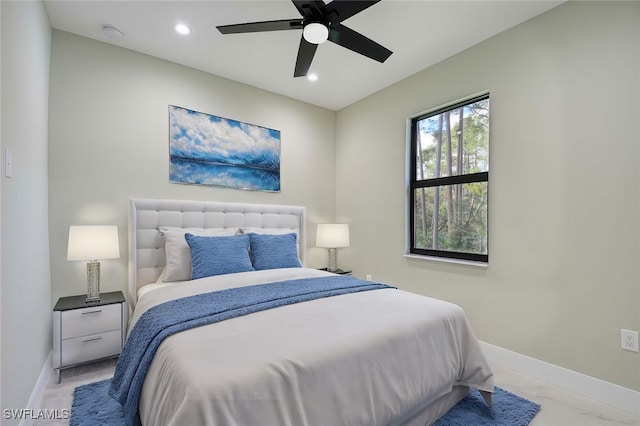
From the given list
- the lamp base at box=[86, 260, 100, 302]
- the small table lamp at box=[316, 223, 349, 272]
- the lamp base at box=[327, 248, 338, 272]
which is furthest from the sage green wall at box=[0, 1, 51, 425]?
the lamp base at box=[327, 248, 338, 272]

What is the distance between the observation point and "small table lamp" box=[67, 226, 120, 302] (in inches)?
94.3

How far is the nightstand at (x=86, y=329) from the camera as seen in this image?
2.26 meters

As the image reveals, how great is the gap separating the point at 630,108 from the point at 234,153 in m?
3.38

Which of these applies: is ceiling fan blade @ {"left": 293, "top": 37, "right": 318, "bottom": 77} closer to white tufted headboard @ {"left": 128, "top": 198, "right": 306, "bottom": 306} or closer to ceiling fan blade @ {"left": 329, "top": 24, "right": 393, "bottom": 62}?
ceiling fan blade @ {"left": 329, "top": 24, "right": 393, "bottom": 62}

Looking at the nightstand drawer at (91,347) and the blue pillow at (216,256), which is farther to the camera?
the blue pillow at (216,256)

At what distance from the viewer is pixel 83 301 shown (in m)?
2.46

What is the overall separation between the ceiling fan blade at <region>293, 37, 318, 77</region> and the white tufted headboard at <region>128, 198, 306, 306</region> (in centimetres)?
164

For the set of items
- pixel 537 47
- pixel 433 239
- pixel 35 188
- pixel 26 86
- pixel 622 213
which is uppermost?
pixel 537 47

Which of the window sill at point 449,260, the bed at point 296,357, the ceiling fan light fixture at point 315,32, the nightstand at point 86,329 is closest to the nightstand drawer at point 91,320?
the nightstand at point 86,329

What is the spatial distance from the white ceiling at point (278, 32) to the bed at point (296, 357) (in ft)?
6.89

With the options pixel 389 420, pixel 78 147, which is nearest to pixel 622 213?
pixel 389 420

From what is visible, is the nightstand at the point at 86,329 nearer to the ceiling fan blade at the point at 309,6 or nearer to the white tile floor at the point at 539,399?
the white tile floor at the point at 539,399

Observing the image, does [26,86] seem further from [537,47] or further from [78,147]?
[537,47]

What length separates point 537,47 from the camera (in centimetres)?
245
